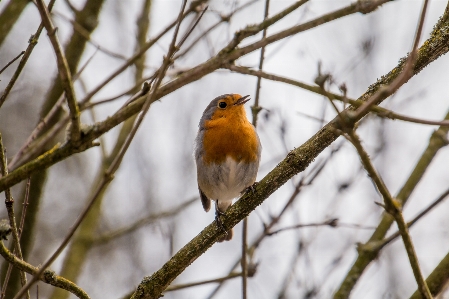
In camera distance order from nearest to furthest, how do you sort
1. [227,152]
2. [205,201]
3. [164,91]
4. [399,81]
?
1. [399,81]
2. [164,91]
3. [227,152]
4. [205,201]

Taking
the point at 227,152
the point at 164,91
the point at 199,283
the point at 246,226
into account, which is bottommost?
the point at 164,91

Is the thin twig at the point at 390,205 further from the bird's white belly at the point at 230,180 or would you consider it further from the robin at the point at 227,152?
the bird's white belly at the point at 230,180

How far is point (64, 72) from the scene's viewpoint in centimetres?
197

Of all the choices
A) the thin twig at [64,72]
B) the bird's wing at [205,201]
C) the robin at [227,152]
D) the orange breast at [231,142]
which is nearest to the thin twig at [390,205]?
the thin twig at [64,72]

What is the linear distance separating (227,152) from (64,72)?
2912mm

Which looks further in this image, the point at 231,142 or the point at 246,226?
the point at 231,142

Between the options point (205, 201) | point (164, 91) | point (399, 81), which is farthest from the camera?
point (205, 201)

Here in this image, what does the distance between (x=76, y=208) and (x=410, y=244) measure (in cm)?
896

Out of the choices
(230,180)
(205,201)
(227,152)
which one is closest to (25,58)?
(227,152)

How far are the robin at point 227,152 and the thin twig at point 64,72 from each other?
2684 millimetres

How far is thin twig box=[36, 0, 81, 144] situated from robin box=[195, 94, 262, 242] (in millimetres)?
2684

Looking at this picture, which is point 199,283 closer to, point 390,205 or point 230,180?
point 230,180

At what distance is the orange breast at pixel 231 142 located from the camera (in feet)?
15.7

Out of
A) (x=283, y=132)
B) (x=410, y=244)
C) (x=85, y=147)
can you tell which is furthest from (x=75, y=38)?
(x=410, y=244)
